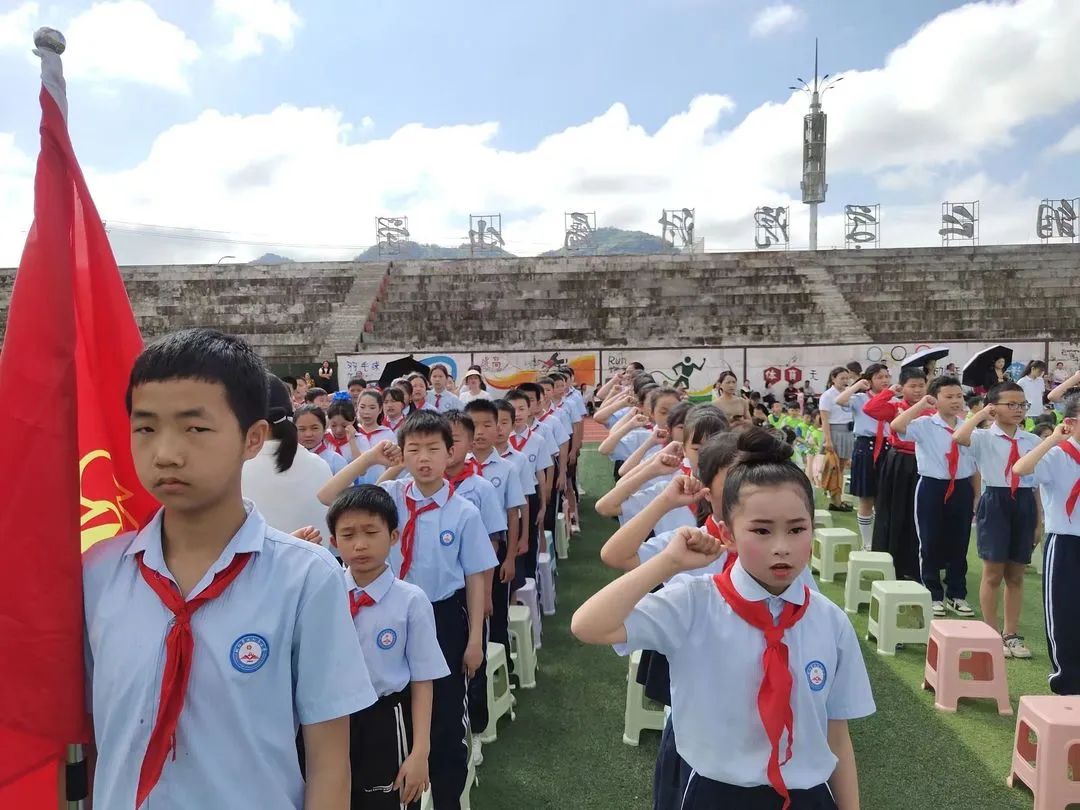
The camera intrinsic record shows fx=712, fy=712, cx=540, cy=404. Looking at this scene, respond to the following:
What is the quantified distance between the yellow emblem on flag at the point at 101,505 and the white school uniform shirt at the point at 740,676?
110 cm

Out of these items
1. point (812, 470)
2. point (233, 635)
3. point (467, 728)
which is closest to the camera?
point (233, 635)

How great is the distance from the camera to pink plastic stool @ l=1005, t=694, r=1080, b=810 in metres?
2.76

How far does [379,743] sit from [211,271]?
2164 cm

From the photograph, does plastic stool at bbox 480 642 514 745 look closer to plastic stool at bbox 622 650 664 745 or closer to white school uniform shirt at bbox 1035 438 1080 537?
plastic stool at bbox 622 650 664 745

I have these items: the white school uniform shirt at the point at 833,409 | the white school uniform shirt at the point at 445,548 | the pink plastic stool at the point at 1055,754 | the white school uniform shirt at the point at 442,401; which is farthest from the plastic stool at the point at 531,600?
the white school uniform shirt at the point at 833,409

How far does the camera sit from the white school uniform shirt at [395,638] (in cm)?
214

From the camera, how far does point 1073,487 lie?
354 centimetres

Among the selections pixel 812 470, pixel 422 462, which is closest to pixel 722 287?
pixel 812 470

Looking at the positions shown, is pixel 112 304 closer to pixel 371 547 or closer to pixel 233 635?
pixel 233 635

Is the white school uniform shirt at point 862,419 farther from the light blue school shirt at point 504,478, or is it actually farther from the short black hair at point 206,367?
the short black hair at point 206,367

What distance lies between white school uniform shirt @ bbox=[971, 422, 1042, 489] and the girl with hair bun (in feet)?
10.5

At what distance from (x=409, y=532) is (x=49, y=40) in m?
1.98

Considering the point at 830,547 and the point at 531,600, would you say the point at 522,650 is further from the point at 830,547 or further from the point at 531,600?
the point at 830,547

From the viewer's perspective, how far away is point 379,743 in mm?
2090
